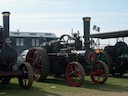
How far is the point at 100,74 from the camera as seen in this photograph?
9.56 m

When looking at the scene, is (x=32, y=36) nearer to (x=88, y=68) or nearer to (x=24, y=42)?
(x=24, y=42)

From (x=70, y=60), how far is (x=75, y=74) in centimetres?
87

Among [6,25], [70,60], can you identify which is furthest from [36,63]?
[6,25]

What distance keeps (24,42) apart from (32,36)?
625mm

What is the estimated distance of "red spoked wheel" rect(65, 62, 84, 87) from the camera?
8.50 m

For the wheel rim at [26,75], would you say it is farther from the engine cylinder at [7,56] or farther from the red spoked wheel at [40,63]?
the red spoked wheel at [40,63]

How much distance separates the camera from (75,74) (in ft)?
29.0

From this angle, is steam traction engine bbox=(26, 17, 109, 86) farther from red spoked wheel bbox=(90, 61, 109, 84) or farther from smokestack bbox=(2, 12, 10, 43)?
smokestack bbox=(2, 12, 10, 43)

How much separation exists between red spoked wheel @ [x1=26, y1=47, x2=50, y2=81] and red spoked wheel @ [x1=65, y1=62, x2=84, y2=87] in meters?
1.01

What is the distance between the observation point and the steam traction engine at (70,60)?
29.7ft

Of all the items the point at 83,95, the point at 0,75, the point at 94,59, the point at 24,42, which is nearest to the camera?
the point at 83,95

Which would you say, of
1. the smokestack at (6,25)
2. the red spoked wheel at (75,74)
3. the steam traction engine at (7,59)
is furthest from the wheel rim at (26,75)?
the red spoked wheel at (75,74)

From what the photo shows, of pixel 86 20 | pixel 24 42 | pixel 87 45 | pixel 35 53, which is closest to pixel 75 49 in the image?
pixel 87 45

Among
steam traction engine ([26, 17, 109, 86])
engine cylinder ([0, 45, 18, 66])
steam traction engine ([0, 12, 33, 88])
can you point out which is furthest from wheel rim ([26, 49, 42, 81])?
engine cylinder ([0, 45, 18, 66])
